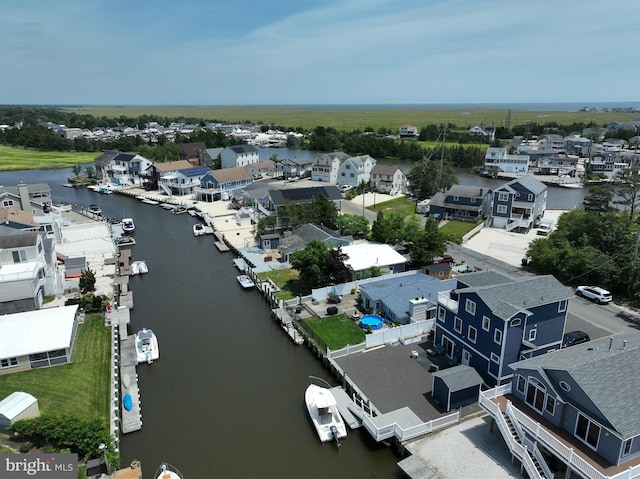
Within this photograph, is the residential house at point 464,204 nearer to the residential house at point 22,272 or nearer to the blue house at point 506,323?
the blue house at point 506,323

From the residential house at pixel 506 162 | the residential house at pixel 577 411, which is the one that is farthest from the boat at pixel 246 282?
the residential house at pixel 506 162

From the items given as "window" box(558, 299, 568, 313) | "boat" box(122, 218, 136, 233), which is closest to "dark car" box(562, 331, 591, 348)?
"window" box(558, 299, 568, 313)

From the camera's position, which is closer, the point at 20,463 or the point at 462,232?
the point at 20,463

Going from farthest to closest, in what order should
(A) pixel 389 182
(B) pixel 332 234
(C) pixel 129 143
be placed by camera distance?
(C) pixel 129 143
(A) pixel 389 182
(B) pixel 332 234

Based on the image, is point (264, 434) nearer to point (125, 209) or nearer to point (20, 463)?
point (20, 463)

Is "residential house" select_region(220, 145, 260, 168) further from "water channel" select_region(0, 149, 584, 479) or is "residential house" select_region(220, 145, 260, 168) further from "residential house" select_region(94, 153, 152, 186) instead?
"water channel" select_region(0, 149, 584, 479)

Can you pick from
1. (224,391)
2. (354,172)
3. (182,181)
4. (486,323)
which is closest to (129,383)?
(224,391)

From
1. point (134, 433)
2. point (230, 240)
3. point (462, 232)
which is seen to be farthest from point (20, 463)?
point (462, 232)
